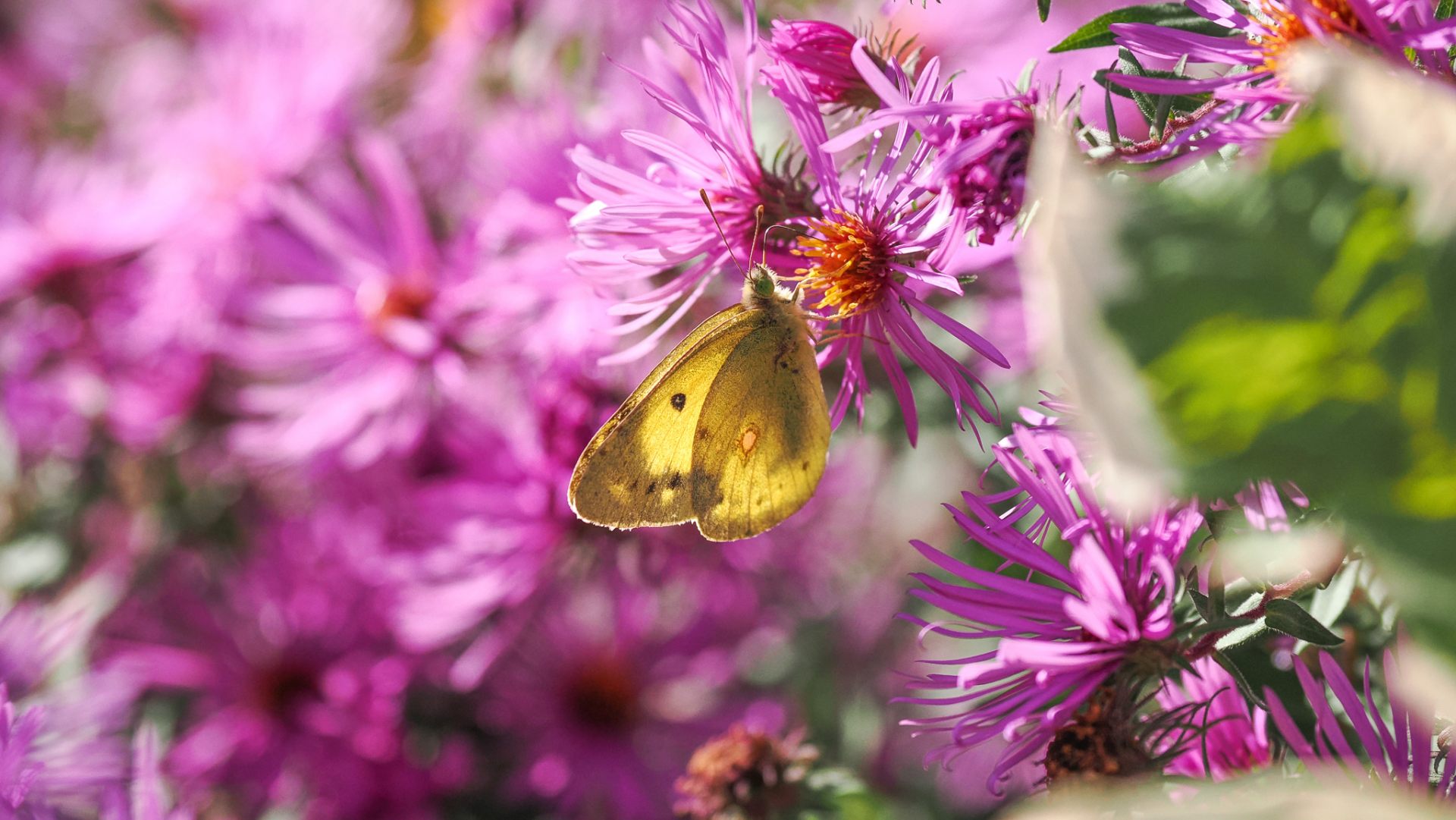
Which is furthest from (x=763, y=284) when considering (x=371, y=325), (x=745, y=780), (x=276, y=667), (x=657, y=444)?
(x=276, y=667)

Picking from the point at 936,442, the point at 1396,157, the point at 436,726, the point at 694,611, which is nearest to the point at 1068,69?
the point at 936,442

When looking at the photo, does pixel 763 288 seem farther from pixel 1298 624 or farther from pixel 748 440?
pixel 1298 624

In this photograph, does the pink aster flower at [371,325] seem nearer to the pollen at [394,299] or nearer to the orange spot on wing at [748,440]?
the pollen at [394,299]

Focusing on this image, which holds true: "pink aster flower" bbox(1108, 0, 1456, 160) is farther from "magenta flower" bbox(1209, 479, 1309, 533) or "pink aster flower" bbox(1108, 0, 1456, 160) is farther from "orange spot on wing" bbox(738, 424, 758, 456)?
"orange spot on wing" bbox(738, 424, 758, 456)

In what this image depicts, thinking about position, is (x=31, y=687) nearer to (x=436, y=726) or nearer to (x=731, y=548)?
(x=436, y=726)

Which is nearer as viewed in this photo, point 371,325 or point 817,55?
point 817,55

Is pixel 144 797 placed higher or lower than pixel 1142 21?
lower
